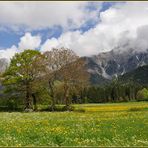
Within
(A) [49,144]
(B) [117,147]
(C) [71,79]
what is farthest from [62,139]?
(C) [71,79]

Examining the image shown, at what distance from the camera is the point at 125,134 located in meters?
24.6

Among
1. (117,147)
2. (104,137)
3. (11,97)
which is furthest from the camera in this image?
(11,97)

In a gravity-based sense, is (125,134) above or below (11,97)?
below

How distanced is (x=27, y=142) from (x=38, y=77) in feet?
214

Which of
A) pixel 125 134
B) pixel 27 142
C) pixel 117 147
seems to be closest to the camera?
pixel 117 147

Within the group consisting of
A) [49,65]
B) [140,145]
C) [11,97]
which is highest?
[49,65]

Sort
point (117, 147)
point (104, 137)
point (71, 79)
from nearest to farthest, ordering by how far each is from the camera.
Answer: point (117, 147) < point (104, 137) < point (71, 79)

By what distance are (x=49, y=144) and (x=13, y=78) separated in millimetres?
67244

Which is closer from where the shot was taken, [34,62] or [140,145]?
[140,145]

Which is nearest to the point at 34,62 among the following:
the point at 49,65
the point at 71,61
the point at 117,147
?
the point at 49,65

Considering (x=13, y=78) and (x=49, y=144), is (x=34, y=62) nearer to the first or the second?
(x=13, y=78)

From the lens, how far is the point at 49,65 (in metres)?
86.5

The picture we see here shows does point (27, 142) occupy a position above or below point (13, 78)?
below

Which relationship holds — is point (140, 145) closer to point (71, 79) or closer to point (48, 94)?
point (71, 79)
